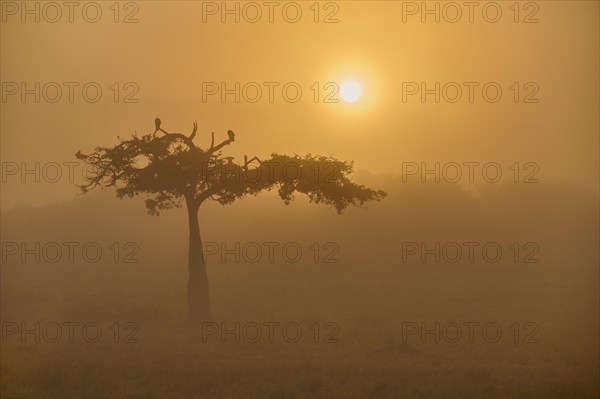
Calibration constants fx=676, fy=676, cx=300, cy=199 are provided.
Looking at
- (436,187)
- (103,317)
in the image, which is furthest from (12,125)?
(103,317)

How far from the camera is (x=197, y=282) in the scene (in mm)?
30078

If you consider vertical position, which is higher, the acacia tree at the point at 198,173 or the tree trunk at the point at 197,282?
the acacia tree at the point at 198,173

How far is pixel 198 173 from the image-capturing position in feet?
93.4

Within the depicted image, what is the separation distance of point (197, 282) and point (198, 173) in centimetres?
506

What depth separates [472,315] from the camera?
3177 cm

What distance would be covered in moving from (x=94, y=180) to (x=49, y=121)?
131293mm

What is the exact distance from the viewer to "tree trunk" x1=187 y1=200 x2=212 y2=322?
1177 inches

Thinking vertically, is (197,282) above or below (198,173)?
below

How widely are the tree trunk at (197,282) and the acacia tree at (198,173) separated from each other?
44 millimetres

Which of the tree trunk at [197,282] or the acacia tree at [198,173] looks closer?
the acacia tree at [198,173]

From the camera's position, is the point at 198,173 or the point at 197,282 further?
the point at 197,282

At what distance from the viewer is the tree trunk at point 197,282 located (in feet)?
98.1

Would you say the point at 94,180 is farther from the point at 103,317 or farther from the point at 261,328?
the point at 261,328

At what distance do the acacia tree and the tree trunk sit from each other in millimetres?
44
